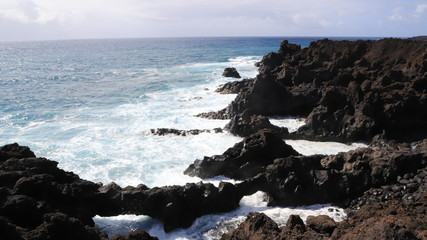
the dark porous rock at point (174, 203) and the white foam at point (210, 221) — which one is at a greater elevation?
the dark porous rock at point (174, 203)

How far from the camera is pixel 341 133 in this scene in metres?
24.3

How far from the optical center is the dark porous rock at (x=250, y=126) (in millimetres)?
25109

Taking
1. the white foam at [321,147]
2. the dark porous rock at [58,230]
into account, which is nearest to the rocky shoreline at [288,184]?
the dark porous rock at [58,230]

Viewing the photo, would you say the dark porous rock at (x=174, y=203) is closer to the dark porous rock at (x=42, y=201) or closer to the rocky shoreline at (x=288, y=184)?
the rocky shoreline at (x=288, y=184)

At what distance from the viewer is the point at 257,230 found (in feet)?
36.0

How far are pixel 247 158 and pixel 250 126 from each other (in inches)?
298

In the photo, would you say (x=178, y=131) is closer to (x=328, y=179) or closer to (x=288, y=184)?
(x=288, y=184)

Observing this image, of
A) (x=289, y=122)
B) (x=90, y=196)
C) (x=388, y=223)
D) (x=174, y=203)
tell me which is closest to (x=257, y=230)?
(x=388, y=223)

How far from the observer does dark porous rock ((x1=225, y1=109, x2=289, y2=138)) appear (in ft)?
82.4

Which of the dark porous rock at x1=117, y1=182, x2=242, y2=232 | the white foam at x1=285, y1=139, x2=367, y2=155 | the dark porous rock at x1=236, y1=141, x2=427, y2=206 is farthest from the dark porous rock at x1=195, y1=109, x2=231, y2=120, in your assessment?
the dark porous rock at x1=117, y1=182, x2=242, y2=232

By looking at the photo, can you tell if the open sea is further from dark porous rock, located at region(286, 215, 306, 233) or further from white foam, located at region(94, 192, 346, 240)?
dark porous rock, located at region(286, 215, 306, 233)

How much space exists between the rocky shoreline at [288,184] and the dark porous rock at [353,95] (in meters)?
0.10

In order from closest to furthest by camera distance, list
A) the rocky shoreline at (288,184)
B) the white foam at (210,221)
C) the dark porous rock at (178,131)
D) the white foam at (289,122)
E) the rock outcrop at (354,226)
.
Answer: the rock outcrop at (354,226)
the rocky shoreline at (288,184)
the white foam at (210,221)
the dark porous rock at (178,131)
the white foam at (289,122)

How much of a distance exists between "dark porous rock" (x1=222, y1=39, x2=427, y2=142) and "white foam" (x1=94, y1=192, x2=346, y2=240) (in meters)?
10.9
